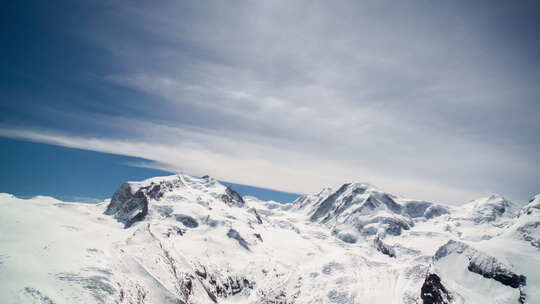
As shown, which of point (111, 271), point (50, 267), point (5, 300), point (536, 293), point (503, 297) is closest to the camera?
point (5, 300)

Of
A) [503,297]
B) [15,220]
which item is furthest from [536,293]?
[15,220]

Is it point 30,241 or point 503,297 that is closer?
point 30,241

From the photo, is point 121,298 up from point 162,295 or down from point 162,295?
up

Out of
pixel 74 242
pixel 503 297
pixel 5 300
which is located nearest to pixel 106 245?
pixel 74 242

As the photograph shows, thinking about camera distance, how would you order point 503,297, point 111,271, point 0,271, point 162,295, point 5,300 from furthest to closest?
point 503,297 → point 162,295 → point 111,271 → point 0,271 → point 5,300

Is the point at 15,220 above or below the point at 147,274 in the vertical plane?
above

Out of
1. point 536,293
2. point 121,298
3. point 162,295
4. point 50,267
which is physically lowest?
point 162,295

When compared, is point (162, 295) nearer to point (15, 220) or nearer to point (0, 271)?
point (0, 271)

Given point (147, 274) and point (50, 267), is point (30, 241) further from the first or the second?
point (147, 274)

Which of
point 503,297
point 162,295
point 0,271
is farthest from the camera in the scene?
point 503,297
